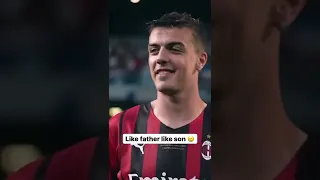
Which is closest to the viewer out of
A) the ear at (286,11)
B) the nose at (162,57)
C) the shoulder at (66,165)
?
the nose at (162,57)

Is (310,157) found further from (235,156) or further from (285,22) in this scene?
(285,22)

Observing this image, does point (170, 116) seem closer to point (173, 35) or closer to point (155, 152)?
point (155, 152)

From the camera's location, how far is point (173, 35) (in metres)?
2.55

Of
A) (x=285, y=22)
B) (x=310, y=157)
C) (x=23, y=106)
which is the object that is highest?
(x=285, y=22)

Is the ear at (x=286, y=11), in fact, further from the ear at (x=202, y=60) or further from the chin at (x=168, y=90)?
the chin at (x=168, y=90)

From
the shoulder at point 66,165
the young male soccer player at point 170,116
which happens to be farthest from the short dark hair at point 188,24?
the shoulder at point 66,165

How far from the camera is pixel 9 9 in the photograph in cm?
280

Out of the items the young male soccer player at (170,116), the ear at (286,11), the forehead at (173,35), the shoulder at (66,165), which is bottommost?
the shoulder at (66,165)

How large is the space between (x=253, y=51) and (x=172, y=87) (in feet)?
1.69

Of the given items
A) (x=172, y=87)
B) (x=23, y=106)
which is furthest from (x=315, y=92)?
(x=23, y=106)

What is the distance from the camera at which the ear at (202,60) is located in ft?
8.41

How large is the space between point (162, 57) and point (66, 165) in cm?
88

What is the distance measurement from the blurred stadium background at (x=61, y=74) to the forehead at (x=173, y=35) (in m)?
0.33

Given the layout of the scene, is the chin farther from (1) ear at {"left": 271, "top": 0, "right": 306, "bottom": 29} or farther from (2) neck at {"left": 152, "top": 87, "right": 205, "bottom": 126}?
(1) ear at {"left": 271, "top": 0, "right": 306, "bottom": 29}
